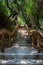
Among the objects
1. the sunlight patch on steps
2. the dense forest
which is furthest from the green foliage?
the sunlight patch on steps

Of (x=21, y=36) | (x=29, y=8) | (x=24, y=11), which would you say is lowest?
(x=21, y=36)

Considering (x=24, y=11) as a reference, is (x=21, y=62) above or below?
below

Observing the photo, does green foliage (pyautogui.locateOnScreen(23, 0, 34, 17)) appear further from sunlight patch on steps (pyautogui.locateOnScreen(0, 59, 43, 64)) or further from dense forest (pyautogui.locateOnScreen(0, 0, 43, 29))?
sunlight patch on steps (pyautogui.locateOnScreen(0, 59, 43, 64))

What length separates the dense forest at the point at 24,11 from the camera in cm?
994

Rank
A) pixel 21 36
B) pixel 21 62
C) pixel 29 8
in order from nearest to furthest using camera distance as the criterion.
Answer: pixel 21 62
pixel 29 8
pixel 21 36

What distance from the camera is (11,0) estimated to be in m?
11.8

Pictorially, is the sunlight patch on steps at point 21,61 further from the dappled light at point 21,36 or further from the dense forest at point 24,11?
Answer: the dense forest at point 24,11

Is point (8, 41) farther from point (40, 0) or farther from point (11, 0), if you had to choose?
point (11, 0)

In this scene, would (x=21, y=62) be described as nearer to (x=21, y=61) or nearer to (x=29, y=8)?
(x=21, y=61)

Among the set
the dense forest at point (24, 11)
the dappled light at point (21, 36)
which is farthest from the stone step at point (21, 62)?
the dense forest at point (24, 11)

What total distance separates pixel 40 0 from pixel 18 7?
6.92ft

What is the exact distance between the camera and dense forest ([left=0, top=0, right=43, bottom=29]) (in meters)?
9.94

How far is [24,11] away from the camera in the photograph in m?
11.2

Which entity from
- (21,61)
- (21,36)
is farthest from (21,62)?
(21,36)
